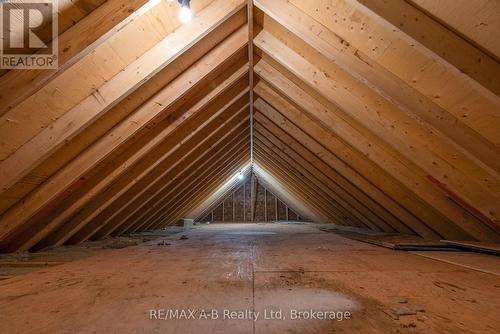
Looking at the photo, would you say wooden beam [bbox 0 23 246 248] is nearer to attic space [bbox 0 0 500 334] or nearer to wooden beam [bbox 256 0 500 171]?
attic space [bbox 0 0 500 334]

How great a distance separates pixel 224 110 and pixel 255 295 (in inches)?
126

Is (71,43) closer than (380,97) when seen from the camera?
Yes

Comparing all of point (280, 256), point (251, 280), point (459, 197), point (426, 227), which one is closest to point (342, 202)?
point (426, 227)

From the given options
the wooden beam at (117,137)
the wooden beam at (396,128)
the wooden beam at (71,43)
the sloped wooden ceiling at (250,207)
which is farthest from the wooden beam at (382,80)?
the sloped wooden ceiling at (250,207)

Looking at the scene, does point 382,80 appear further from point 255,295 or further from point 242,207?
point 242,207

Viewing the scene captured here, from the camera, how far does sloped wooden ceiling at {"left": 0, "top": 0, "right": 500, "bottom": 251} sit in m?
1.88

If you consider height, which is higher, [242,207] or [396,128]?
[396,128]

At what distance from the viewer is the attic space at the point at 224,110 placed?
1.50 meters

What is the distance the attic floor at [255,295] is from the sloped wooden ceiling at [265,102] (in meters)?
1.03

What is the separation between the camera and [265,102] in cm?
477

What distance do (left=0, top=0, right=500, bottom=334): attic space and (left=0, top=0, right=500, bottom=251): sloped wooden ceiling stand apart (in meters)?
0.01

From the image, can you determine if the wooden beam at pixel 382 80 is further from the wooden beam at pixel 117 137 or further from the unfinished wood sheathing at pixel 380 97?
the wooden beam at pixel 117 137

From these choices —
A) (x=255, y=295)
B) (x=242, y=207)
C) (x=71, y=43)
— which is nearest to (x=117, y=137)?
(x=71, y=43)

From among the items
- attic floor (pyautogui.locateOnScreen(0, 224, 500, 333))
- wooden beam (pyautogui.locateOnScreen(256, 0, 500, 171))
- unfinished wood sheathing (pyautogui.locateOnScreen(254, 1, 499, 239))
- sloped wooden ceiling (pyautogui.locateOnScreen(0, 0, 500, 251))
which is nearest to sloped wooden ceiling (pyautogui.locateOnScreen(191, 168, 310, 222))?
sloped wooden ceiling (pyautogui.locateOnScreen(0, 0, 500, 251))
